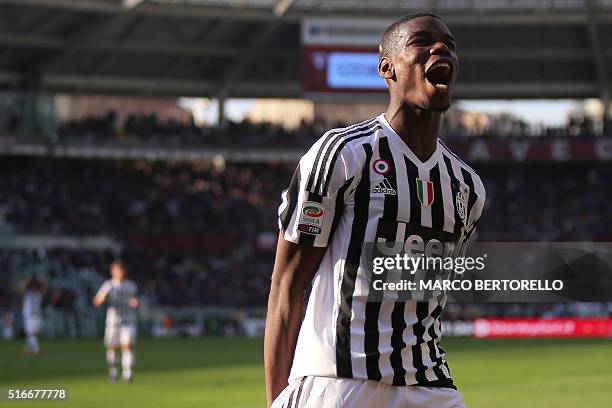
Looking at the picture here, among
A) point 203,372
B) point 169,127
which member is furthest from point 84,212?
point 203,372

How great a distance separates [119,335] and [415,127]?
60.1ft

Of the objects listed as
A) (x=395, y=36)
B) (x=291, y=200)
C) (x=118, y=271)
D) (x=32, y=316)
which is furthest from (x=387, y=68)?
(x=32, y=316)

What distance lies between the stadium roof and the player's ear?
1568 inches

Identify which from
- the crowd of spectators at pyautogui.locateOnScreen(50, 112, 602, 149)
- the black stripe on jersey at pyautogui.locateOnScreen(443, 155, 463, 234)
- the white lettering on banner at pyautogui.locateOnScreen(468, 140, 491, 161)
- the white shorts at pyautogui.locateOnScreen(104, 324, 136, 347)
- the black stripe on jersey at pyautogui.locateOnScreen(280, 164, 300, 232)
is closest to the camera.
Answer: the black stripe on jersey at pyautogui.locateOnScreen(280, 164, 300, 232)

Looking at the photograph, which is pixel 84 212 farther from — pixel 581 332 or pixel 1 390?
pixel 1 390

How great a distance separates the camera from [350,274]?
3.99m

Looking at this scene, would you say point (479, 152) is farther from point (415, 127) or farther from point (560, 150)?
point (415, 127)

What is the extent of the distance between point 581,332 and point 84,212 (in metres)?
19.9

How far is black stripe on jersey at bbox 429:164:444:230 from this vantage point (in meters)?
4.11

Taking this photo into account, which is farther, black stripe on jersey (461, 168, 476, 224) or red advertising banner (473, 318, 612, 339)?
red advertising banner (473, 318, 612, 339)

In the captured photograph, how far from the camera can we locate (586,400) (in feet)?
52.4

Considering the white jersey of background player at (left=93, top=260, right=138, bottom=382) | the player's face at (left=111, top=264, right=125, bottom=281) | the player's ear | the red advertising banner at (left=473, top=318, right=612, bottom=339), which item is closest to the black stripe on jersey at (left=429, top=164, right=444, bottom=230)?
the player's ear

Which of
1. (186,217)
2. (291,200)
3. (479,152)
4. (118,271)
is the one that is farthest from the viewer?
(479,152)

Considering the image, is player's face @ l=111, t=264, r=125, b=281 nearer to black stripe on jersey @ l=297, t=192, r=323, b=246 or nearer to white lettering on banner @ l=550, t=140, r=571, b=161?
black stripe on jersey @ l=297, t=192, r=323, b=246
